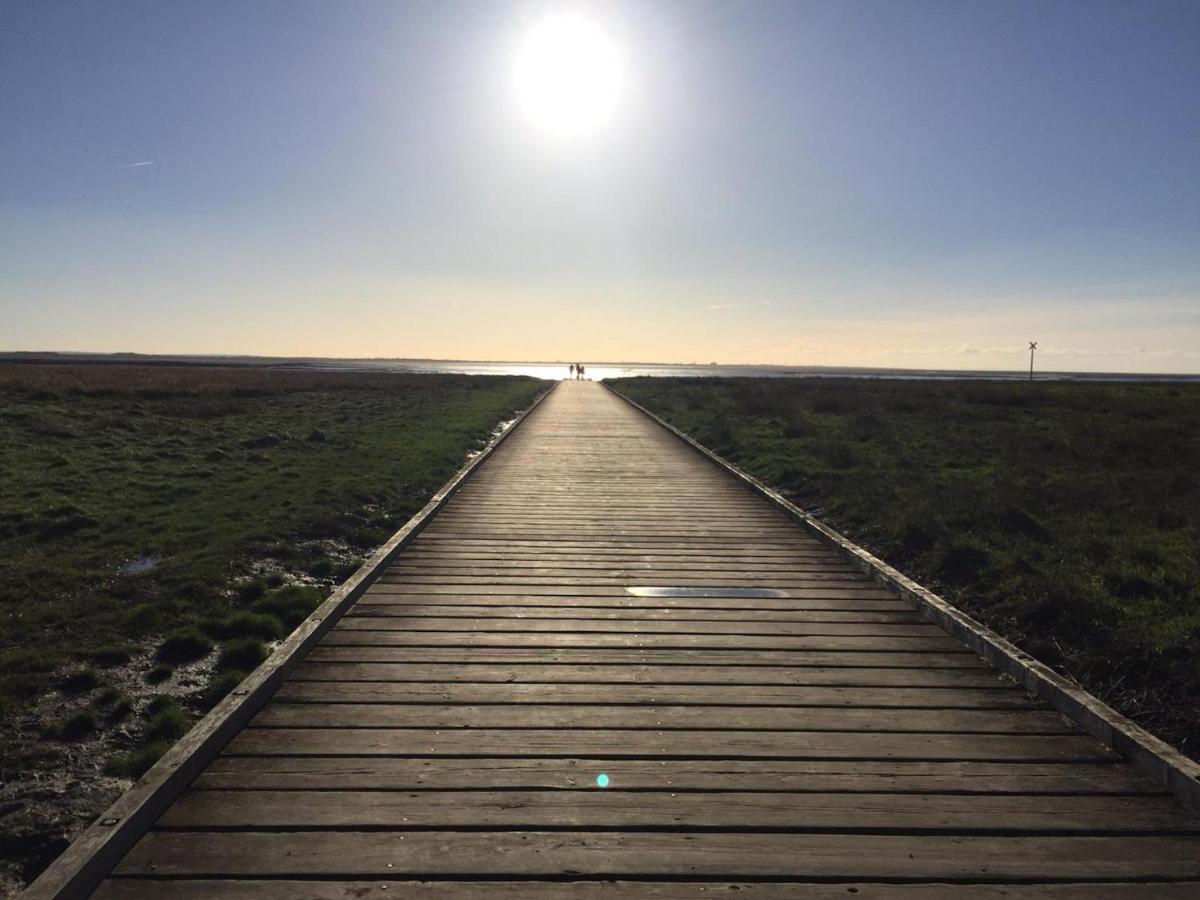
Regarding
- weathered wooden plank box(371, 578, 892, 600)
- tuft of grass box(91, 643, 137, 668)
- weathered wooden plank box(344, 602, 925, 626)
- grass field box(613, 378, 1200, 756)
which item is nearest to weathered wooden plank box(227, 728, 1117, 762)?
grass field box(613, 378, 1200, 756)

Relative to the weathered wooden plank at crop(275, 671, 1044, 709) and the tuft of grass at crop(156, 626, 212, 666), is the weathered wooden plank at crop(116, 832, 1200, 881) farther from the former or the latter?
the tuft of grass at crop(156, 626, 212, 666)

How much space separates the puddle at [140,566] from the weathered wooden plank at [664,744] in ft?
15.8

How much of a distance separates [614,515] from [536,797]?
702 centimetres

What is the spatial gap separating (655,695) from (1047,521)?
24.9 ft

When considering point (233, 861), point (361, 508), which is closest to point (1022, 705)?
point (233, 861)

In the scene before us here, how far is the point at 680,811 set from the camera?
11.2 ft

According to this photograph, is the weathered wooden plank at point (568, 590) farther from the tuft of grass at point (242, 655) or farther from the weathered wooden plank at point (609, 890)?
the weathered wooden plank at point (609, 890)

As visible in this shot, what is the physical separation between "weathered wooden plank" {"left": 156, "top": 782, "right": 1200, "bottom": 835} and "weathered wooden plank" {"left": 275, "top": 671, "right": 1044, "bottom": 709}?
3.25 ft

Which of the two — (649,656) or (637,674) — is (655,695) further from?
(649,656)

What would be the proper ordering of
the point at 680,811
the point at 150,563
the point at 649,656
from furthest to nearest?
the point at 150,563 < the point at 649,656 < the point at 680,811

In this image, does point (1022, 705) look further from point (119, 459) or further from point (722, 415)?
point (722, 415)

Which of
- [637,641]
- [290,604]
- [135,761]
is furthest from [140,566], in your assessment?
[637,641]

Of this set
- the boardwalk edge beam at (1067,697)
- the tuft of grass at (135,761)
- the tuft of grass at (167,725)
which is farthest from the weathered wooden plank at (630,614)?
the tuft of grass at (135,761)

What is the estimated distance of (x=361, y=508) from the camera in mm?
11445
